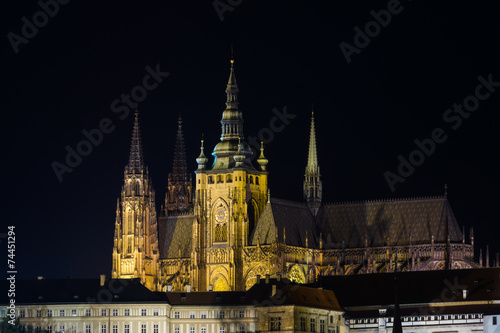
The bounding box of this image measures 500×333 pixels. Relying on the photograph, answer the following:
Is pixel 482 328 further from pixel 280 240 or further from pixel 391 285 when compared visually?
pixel 280 240

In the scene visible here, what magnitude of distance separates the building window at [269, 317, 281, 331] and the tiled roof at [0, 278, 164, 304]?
40.0ft

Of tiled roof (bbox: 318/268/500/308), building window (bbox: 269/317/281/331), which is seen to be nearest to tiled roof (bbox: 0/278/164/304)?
building window (bbox: 269/317/281/331)

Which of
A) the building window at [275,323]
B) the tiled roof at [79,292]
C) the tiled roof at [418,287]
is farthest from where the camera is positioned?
the tiled roof at [79,292]

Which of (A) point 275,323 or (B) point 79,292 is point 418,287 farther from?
(B) point 79,292

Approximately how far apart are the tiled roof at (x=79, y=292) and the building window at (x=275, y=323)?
40.0ft

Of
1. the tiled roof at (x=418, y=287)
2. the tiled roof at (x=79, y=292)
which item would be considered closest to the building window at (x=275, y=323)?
the tiled roof at (x=418, y=287)

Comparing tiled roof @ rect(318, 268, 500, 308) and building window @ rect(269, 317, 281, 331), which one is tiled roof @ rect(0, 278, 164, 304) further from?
tiled roof @ rect(318, 268, 500, 308)

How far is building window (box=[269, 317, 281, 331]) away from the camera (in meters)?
164

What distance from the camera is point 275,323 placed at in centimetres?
16438

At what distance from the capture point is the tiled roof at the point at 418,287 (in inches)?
6570

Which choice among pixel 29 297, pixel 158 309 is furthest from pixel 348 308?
pixel 29 297

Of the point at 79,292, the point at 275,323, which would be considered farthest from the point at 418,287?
the point at 79,292

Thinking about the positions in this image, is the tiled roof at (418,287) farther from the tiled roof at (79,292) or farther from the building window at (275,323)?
the tiled roof at (79,292)

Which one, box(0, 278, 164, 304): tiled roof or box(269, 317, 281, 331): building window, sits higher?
box(0, 278, 164, 304): tiled roof
